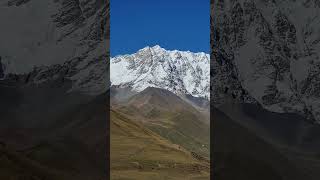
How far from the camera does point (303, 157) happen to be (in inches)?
7805

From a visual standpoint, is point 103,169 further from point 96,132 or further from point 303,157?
point 303,157

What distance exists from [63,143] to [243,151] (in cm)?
5923

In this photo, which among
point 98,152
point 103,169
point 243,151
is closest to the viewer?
point 103,169

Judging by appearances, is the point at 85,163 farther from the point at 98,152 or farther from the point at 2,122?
the point at 2,122

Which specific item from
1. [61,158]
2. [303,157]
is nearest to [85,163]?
[61,158]

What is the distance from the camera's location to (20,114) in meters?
197

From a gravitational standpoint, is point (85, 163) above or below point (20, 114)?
below

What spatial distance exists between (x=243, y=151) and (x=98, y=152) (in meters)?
48.8

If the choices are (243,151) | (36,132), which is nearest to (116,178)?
(36,132)

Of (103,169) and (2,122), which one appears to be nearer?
(103,169)

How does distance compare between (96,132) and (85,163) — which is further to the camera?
(96,132)

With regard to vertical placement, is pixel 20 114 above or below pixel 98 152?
above

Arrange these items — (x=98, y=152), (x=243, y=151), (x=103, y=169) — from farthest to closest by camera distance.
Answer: (x=243, y=151)
(x=98, y=152)
(x=103, y=169)

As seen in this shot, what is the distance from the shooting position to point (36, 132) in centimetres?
19262
